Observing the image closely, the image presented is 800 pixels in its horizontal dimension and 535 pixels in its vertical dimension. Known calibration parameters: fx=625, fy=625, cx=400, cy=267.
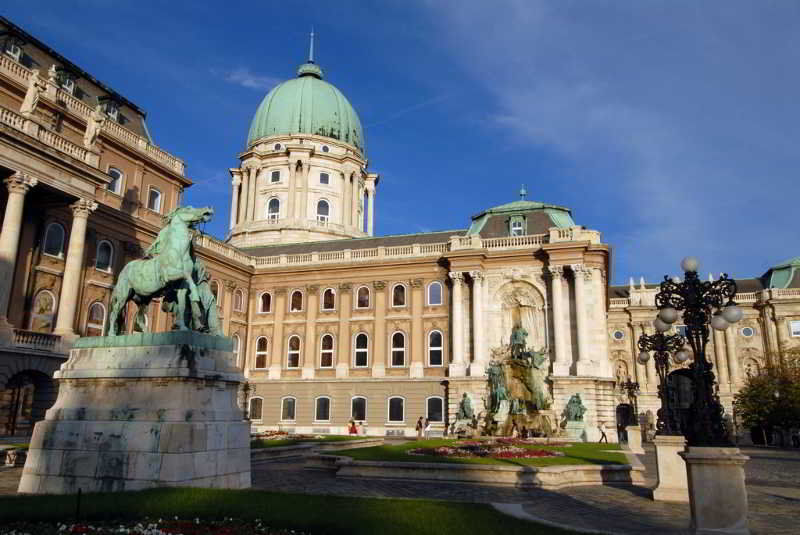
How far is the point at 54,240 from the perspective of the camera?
32.2m

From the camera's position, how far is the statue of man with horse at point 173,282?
530 inches

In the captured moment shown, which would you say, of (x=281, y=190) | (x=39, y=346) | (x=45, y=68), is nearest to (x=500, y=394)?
(x=39, y=346)

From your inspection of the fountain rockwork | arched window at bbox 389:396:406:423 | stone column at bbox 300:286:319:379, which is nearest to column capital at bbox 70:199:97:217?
the fountain rockwork

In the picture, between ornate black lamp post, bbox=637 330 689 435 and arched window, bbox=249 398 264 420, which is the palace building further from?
ornate black lamp post, bbox=637 330 689 435

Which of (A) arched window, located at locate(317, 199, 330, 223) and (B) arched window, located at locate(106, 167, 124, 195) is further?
(A) arched window, located at locate(317, 199, 330, 223)

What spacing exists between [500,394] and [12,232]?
24.8 m

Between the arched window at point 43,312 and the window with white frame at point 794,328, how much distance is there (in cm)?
5961

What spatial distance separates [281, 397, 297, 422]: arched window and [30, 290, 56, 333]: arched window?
2004cm

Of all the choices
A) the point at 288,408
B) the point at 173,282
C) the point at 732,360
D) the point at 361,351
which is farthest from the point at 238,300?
the point at 732,360

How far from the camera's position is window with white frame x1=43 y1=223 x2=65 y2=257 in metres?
31.8

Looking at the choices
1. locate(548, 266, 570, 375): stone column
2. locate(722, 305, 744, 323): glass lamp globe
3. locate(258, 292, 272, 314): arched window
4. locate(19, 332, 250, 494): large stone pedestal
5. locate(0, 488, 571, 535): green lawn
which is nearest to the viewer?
locate(0, 488, 571, 535): green lawn

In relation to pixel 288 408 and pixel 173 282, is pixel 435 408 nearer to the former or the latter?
pixel 288 408

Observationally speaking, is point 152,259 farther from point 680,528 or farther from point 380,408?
point 380,408

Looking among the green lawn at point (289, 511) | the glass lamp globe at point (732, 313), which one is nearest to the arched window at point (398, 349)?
the green lawn at point (289, 511)
